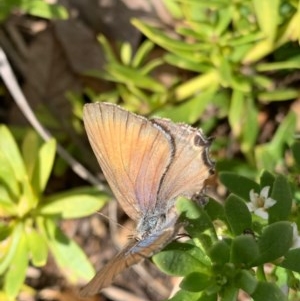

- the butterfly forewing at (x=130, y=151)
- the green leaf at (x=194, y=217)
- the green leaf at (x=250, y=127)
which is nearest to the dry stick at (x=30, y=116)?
the green leaf at (x=250, y=127)

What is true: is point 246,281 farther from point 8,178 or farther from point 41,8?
point 41,8

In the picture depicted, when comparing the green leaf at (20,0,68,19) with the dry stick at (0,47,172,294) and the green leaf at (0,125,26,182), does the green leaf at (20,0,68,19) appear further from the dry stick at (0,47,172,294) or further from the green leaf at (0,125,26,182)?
the green leaf at (0,125,26,182)

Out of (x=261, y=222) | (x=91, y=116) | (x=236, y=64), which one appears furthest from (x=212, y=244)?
(x=236, y=64)

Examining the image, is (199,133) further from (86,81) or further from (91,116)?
(86,81)

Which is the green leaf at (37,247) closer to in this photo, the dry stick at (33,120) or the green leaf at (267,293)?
the dry stick at (33,120)

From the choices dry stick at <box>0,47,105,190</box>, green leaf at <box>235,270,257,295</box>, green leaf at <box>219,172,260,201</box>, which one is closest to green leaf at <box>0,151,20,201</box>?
dry stick at <box>0,47,105,190</box>

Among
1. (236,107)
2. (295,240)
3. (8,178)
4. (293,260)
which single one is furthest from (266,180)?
(8,178)
